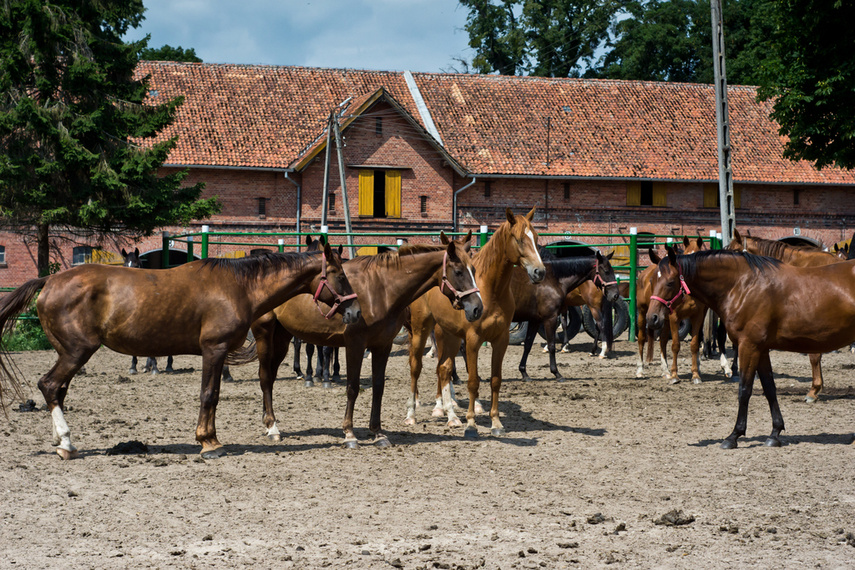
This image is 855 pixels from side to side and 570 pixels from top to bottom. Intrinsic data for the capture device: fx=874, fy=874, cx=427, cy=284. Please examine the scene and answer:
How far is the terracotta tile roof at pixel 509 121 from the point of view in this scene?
109ft

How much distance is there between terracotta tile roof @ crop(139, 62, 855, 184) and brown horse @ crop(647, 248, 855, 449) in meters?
25.4

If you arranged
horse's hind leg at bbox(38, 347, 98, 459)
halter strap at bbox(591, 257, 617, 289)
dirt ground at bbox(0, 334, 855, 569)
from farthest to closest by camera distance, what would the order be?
halter strap at bbox(591, 257, 617, 289) → horse's hind leg at bbox(38, 347, 98, 459) → dirt ground at bbox(0, 334, 855, 569)

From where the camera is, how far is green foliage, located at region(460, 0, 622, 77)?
50.1 metres

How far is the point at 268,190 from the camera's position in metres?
32.8

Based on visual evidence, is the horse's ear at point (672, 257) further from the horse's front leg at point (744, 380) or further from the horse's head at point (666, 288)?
the horse's front leg at point (744, 380)

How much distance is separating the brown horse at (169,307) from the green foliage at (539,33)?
43.8 m

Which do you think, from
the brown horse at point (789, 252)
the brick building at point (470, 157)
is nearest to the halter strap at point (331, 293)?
the brown horse at point (789, 252)

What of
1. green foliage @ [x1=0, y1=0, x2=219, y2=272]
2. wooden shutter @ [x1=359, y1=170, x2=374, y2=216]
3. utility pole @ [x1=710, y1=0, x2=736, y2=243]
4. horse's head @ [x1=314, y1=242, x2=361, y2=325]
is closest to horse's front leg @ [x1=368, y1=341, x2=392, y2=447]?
horse's head @ [x1=314, y1=242, x2=361, y2=325]

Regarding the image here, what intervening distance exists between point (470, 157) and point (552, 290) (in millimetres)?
20818

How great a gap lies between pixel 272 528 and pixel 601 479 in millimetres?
2752

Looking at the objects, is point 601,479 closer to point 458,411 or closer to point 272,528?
point 272,528

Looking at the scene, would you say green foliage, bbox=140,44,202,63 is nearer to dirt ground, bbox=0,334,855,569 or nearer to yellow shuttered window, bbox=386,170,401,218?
yellow shuttered window, bbox=386,170,401,218

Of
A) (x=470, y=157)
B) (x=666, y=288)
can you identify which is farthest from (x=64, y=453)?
(x=470, y=157)

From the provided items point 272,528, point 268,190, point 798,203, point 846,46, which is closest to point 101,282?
point 272,528
